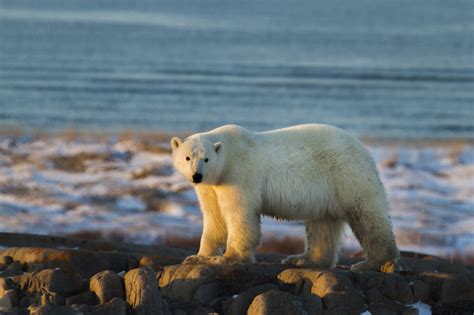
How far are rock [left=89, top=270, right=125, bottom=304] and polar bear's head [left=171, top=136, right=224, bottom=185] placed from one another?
1.22 metres

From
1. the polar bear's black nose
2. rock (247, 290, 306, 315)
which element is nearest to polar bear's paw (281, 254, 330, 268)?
the polar bear's black nose

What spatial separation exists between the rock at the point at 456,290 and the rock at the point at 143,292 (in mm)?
2616

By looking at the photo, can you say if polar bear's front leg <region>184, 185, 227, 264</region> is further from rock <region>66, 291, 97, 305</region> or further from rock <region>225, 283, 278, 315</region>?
rock <region>66, 291, 97, 305</region>

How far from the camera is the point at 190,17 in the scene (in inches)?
3113

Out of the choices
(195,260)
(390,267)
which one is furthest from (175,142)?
(390,267)

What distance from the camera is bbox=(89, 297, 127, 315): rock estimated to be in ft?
29.4

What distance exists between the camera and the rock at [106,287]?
9414 millimetres

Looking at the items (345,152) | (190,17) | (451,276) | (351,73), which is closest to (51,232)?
(345,152)

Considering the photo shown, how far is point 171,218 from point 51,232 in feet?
7.12

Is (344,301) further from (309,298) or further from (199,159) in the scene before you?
(199,159)

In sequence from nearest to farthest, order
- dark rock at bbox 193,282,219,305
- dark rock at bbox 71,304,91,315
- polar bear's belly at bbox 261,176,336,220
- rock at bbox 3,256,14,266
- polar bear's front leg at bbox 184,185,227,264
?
dark rock at bbox 71,304,91,315 < dark rock at bbox 193,282,219,305 < polar bear's belly at bbox 261,176,336,220 < polar bear's front leg at bbox 184,185,227,264 < rock at bbox 3,256,14,266

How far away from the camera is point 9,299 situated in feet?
31.0

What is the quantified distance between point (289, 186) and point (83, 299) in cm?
240

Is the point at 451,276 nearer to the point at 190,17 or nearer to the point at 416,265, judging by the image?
the point at 416,265
